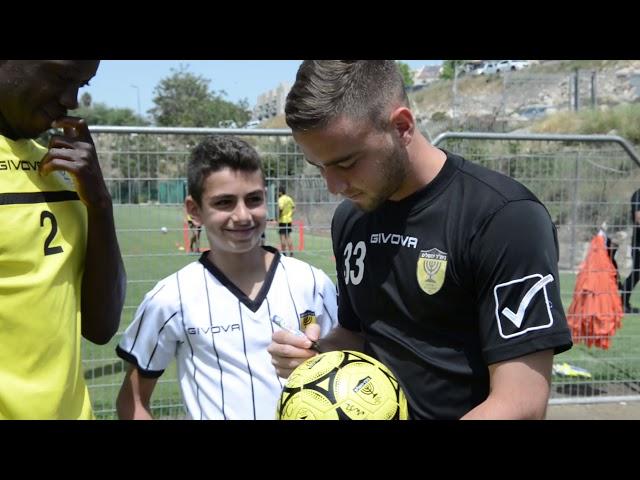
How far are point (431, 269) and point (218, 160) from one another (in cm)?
146

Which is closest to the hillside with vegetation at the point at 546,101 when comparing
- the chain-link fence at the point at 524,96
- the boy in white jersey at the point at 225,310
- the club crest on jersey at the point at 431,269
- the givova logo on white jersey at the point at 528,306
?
the chain-link fence at the point at 524,96

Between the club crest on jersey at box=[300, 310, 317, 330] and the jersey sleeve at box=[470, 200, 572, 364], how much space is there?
1.20 m

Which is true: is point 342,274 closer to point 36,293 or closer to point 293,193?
point 36,293

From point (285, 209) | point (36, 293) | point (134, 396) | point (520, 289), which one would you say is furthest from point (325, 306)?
point (285, 209)

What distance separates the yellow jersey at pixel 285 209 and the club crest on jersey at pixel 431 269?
2808 mm

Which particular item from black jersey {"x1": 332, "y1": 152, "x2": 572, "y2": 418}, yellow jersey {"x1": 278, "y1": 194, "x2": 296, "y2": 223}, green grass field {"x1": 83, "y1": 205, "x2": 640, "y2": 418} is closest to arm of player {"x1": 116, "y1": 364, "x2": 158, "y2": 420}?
black jersey {"x1": 332, "y1": 152, "x2": 572, "y2": 418}

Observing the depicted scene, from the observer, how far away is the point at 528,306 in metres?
1.78

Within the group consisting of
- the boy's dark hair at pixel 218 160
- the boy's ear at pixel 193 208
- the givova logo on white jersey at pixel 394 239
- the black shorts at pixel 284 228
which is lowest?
the givova logo on white jersey at pixel 394 239

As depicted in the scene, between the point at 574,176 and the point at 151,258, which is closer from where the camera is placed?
the point at 151,258

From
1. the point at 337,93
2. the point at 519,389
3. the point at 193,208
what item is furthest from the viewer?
the point at 193,208

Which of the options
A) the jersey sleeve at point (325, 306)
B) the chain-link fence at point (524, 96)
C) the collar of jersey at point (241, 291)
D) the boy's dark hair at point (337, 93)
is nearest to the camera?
the boy's dark hair at point (337, 93)

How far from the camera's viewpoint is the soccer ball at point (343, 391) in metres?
1.91

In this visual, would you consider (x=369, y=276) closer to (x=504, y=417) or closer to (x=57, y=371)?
(x=504, y=417)

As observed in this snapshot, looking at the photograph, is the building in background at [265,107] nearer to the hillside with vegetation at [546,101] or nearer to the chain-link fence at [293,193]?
the hillside with vegetation at [546,101]
